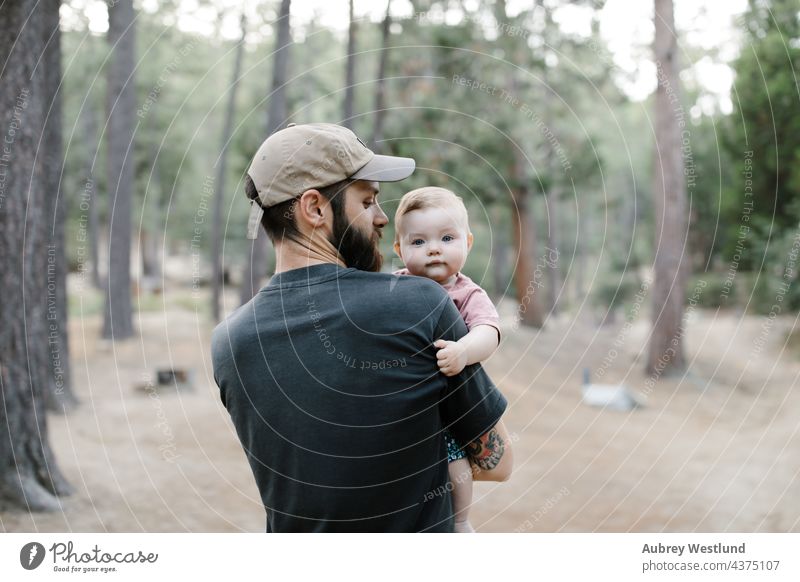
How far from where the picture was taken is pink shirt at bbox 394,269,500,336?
5.53 ft

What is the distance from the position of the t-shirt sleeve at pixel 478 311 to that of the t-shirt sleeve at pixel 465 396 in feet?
0.31

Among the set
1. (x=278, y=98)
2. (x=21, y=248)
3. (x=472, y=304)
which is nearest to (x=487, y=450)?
Answer: (x=472, y=304)

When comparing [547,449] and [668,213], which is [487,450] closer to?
[547,449]

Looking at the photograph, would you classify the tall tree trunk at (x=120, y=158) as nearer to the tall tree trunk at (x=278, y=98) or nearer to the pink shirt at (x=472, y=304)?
the tall tree trunk at (x=278, y=98)

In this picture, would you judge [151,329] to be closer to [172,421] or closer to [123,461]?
[172,421]

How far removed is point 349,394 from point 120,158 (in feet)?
34.3

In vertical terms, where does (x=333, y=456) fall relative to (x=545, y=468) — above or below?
above

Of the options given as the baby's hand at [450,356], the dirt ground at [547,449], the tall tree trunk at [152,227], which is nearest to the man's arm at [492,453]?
the baby's hand at [450,356]

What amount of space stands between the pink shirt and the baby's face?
0.03m

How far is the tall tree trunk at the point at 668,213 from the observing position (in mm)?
9688
